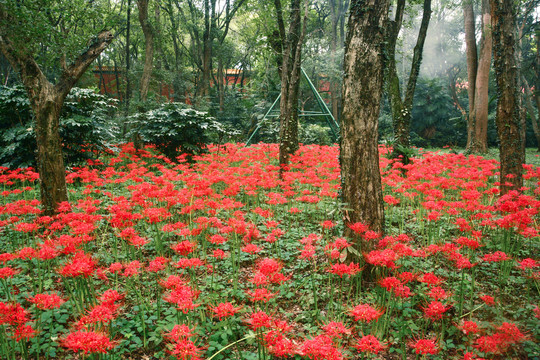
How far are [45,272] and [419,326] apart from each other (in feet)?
13.7

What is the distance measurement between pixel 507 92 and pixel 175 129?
28.4 ft

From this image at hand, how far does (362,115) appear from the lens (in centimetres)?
324

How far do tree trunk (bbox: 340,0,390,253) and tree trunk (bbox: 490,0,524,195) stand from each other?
9.74 ft

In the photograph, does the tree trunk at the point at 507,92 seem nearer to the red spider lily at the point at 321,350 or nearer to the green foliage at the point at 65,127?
the red spider lily at the point at 321,350

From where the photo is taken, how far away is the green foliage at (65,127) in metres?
7.72

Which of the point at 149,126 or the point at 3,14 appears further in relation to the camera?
the point at 149,126

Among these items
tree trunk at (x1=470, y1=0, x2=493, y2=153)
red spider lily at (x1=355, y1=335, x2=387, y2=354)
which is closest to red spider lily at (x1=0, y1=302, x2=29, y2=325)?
red spider lily at (x1=355, y1=335, x2=387, y2=354)

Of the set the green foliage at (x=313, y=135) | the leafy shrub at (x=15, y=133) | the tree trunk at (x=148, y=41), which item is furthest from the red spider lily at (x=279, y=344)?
the green foliage at (x=313, y=135)

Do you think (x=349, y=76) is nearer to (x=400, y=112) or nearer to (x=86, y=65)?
(x=86, y=65)

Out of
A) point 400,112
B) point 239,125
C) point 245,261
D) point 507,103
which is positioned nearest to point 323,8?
point 239,125

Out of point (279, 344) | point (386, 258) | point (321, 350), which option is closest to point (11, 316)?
point (279, 344)

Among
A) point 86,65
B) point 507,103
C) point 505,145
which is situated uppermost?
point 86,65

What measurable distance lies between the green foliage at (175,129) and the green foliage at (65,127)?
4.25ft

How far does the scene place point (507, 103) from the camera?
15.9 feet
